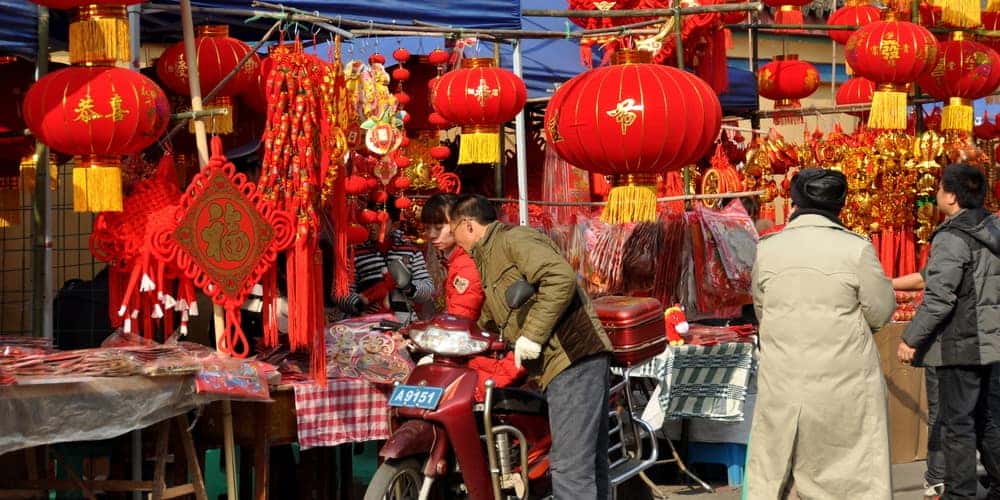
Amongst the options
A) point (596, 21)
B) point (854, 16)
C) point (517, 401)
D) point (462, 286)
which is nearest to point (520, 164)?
point (596, 21)

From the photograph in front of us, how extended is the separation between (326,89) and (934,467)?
157 inches

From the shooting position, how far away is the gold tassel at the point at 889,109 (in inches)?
414

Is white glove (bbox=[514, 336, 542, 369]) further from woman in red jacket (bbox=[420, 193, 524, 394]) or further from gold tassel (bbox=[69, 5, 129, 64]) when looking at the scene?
gold tassel (bbox=[69, 5, 129, 64])

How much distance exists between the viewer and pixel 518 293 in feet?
19.8

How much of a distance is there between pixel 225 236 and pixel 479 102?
2575 mm

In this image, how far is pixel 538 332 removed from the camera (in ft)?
20.6

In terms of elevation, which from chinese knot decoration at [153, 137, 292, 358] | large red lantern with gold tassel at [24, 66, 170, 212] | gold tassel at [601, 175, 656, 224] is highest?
large red lantern with gold tassel at [24, 66, 170, 212]

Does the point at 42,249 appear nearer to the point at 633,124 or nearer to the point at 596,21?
the point at 633,124

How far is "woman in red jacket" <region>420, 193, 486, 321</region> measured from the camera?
6.91 metres

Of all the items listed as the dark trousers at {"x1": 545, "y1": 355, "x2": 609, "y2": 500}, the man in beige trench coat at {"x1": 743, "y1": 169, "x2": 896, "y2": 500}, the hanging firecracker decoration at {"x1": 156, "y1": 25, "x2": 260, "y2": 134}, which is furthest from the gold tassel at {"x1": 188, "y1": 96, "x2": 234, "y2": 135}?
the man in beige trench coat at {"x1": 743, "y1": 169, "x2": 896, "y2": 500}

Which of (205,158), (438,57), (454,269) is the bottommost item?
(454,269)

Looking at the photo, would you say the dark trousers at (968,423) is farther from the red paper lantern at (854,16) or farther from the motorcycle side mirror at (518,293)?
the red paper lantern at (854,16)

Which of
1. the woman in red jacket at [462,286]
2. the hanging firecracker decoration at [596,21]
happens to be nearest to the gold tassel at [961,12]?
the hanging firecracker decoration at [596,21]

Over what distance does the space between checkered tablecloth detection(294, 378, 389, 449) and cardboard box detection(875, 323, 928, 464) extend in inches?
160
